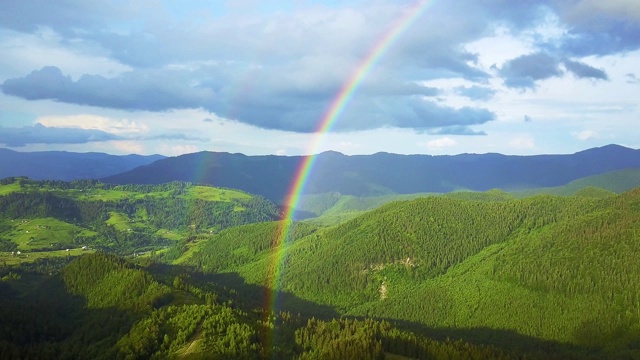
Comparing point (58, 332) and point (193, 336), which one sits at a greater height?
point (193, 336)

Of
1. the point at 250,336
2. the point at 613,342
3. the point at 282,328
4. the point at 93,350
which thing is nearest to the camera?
the point at 250,336

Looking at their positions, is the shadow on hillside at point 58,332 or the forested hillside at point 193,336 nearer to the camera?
the forested hillside at point 193,336

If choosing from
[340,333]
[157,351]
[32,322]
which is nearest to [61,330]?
[32,322]

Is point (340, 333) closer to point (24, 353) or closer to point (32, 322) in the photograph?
point (24, 353)

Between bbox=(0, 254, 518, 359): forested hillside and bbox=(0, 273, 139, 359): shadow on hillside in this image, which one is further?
bbox=(0, 273, 139, 359): shadow on hillside

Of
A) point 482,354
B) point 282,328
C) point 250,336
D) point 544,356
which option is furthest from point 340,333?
point 544,356

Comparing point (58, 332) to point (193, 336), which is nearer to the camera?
point (193, 336)

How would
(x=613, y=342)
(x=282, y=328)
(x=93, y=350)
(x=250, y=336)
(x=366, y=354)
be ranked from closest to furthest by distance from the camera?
1. (x=366, y=354)
2. (x=250, y=336)
3. (x=93, y=350)
4. (x=282, y=328)
5. (x=613, y=342)

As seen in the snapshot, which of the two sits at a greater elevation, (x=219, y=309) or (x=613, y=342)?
(x=219, y=309)

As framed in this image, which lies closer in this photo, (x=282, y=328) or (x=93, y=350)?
(x=93, y=350)

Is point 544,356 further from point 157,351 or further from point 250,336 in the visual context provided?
point 157,351
